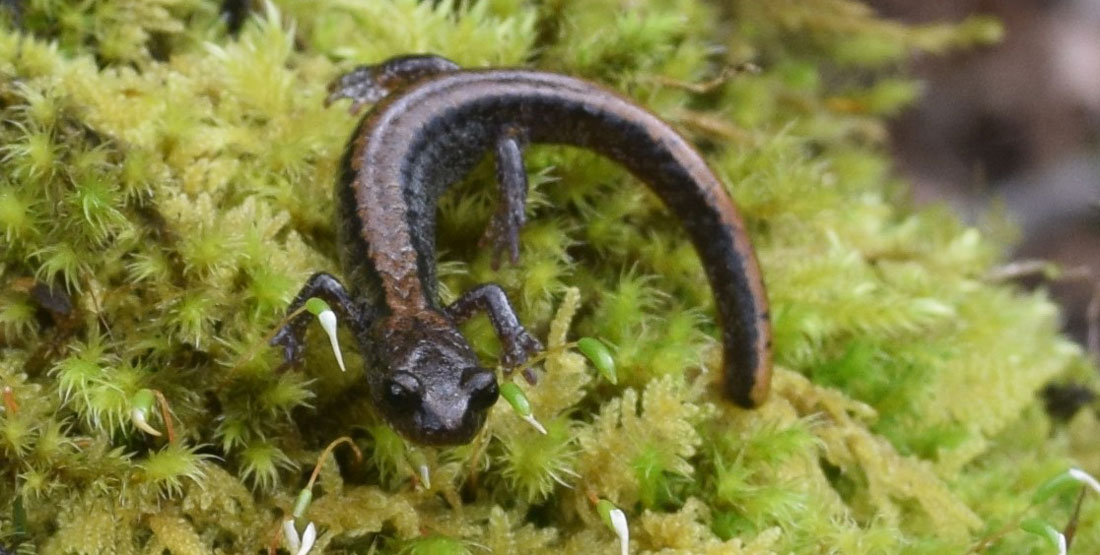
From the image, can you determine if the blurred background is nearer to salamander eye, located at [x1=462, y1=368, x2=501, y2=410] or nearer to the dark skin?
the dark skin

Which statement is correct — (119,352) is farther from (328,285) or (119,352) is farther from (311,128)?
(311,128)

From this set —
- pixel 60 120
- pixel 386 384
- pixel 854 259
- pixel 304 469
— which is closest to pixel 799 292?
pixel 854 259

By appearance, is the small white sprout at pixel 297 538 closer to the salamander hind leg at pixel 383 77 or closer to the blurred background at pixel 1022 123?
the salamander hind leg at pixel 383 77

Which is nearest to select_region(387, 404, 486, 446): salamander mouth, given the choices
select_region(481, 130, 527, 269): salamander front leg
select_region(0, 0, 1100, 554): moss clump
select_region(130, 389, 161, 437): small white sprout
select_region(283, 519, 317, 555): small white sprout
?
select_region(0, 0, 1100, 554): moss clump

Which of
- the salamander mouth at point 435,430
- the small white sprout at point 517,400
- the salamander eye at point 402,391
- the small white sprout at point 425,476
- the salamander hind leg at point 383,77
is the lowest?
the small white sprout at point 425,476

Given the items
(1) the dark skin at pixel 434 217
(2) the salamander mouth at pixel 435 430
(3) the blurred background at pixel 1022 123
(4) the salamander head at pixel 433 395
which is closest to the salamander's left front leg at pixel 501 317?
(1) the dark skin at pixel 434 217

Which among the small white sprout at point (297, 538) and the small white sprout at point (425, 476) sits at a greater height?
the small white sprout at point (297, 538)

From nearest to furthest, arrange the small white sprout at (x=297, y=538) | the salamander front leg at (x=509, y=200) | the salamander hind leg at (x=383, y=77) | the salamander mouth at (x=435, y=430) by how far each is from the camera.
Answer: the small white sprout at (x=297, y=538), the salamander mouth at (x=435, y=430), the salamander front leg at (x=509, y=200), the salamander hind leg at (x=383, y=77)
